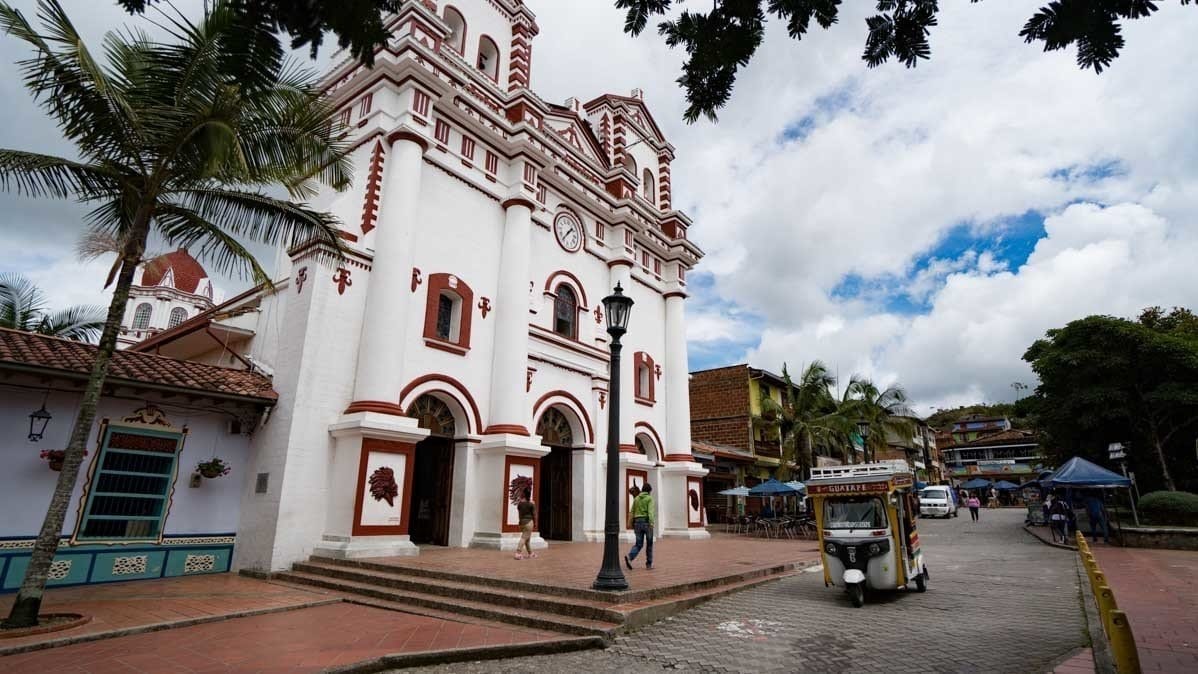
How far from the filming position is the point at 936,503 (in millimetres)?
34719

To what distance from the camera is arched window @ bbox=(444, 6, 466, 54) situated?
55.0ft

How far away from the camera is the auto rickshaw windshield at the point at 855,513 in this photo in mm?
8492

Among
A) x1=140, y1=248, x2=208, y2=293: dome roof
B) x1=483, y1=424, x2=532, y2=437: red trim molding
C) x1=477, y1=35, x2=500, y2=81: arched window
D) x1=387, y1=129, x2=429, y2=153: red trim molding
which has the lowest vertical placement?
x1=483, y1=424, x2=532, y2=437: red trim molding

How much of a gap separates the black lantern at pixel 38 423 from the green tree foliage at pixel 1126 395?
91.5 feet

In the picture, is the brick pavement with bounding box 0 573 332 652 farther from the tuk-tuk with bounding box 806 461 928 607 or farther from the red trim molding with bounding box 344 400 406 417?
the tuk-tuk with bounding box 806 461 928 607

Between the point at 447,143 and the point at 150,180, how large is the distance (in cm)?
803

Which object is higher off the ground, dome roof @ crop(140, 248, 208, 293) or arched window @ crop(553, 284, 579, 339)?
dome roof @ crop(140, 248, 208, 293)

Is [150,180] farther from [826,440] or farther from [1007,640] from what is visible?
[826,440]

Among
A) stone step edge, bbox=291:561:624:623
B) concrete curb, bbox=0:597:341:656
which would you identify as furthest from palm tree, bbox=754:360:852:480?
concrete curb, bbox=0:597:341:656

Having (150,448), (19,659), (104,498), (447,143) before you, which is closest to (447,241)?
(447,143)

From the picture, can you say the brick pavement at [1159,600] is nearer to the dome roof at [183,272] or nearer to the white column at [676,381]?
the white column at [676,381]

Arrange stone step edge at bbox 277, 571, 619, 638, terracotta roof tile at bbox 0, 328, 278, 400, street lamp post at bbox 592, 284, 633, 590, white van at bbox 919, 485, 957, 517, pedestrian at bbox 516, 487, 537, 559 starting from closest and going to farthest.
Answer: stone step edge at bbox 277, 571, 619, 638, street lamp post at bbox 592, 284, 633, 590, terracotta roof tile at bbox 0, 328, 278, 400, pedestrian at bbox 516, 487, 537, 559, white van at bbox 919, 485, 957, 517

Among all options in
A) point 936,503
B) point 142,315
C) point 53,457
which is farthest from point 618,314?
point 142,315

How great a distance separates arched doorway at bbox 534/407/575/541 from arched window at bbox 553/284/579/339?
2362mm
